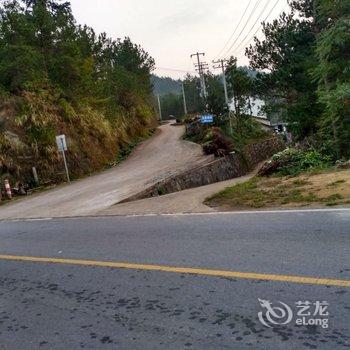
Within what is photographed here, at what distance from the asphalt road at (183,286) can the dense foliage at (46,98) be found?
1438cm

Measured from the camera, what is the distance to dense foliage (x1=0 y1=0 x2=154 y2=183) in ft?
71.8

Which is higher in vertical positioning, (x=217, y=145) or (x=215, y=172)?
(x=217, y=145)

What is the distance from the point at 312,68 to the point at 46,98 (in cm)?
1395

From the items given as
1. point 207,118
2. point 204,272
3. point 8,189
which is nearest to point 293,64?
point 207,118

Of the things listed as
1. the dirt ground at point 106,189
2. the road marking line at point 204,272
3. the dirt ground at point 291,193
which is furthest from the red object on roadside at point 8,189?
the road marking line at point 204,272

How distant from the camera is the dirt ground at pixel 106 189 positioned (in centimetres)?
1364

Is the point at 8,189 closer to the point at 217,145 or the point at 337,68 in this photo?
the point at 217,145

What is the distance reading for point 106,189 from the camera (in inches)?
652

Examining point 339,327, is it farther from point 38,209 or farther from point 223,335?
point 38,209

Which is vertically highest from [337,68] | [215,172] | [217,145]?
[337,68]

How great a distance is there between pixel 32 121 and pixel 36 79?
2.62 m

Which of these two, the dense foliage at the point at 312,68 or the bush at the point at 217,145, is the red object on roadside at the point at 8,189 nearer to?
the bush at the point at 217,145

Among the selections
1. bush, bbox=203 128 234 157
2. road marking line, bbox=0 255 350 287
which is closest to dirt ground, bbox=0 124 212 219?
bush, bbox=203 128 234 157

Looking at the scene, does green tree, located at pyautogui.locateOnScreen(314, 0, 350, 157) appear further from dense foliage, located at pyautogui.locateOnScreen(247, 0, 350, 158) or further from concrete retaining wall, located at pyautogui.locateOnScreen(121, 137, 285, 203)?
concrete retaining wall, located at pyautogui.locateOnScreen(121, 137, 285, 203)
